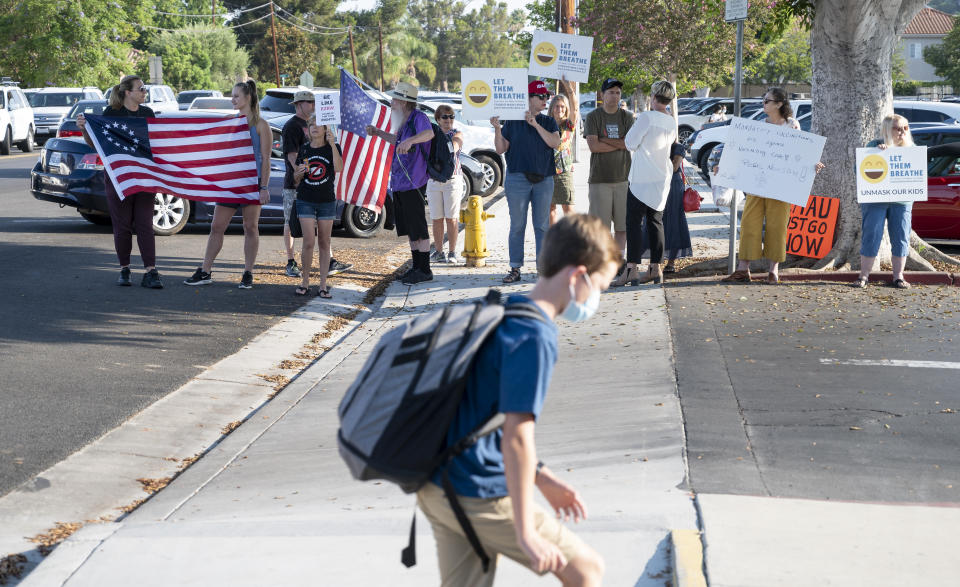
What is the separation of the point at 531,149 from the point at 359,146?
1740mm

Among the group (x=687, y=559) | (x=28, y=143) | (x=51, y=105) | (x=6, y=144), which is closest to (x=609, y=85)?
(x=687, y=559)

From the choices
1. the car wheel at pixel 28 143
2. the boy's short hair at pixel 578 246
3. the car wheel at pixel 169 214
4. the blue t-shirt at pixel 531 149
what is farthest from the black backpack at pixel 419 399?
the car wheel at pixel 28 143

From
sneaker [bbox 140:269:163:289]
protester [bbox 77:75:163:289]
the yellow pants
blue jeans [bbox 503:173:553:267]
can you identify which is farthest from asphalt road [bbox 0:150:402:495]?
the yellow pants

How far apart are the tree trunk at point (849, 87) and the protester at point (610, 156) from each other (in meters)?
2.03

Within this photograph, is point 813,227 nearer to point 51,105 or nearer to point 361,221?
point 361,221

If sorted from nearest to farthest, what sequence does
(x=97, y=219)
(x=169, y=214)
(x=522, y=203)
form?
(x=522, y=203), (x=169, y=214), (x=97, y=219)

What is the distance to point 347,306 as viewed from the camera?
1019cm

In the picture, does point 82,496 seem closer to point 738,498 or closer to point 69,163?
point 738,498

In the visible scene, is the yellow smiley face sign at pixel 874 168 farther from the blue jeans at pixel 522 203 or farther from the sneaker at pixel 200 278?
the sneaker at pixel 200 278

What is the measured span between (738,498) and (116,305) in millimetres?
6780

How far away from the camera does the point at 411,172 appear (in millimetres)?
10633

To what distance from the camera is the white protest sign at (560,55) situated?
35.8 feet

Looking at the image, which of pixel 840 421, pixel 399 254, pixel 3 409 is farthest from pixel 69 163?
pixel 840 421

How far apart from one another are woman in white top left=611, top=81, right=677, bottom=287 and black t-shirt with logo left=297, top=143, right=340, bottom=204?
2.79m
